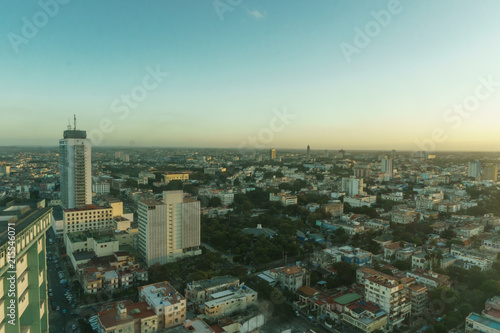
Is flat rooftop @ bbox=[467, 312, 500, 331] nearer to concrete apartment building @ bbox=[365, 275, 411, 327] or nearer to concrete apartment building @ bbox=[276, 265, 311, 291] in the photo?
Answer: concrete apartment building @ bbox=[365, 275, 411, 327]

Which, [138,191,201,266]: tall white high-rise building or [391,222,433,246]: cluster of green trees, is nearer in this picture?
[138,191,201,266]: tall white high-rise building

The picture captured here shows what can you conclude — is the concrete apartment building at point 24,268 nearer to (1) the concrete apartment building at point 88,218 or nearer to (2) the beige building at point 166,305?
(2) the beige building at point 166,305

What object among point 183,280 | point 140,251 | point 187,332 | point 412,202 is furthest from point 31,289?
point 412,202

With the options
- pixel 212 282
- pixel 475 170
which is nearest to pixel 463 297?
pixel 212 282

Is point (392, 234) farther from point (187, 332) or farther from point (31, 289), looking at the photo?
point (31, 289)

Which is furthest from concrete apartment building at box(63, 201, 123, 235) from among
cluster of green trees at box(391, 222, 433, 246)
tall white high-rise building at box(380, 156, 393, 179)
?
tall white high-rise building at box(380, 156, 393, 179)

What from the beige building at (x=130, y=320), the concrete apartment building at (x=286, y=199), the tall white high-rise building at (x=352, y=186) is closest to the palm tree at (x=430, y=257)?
the beige building at (x=130, y=320)

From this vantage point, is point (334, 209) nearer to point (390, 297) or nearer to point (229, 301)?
point (390, 297)
